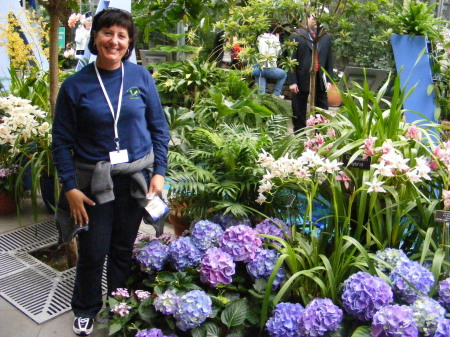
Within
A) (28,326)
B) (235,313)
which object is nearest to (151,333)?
(235,313)

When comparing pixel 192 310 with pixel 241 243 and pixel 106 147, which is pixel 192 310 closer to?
pixel 241 243

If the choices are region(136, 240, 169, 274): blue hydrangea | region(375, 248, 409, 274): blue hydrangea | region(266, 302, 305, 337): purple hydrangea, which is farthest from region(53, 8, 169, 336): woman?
region(375, 248, 409, 274): blue hydrangea

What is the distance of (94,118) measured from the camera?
220 centimetres

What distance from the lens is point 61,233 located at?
2412 millimetres

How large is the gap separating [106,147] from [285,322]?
3.71 feet

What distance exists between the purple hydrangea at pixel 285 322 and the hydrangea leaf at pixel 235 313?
5.7 inches

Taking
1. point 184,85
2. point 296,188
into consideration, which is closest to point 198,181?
point 296,188

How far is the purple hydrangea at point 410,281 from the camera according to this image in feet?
6.91

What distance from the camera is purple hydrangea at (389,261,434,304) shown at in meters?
2.11

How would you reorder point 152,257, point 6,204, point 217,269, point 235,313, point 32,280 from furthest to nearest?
point 6,204
point 32,280
point 152,257
point 217,269
point 235,313

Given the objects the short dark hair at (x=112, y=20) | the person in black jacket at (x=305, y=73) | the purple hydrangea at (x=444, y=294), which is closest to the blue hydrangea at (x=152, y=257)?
the short dark hair at (x=112, y=20)

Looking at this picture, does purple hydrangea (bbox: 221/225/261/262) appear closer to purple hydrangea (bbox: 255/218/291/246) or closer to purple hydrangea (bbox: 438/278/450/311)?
purple hydrangea (bbox: 255/218/291/246)

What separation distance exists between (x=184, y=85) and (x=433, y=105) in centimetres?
282

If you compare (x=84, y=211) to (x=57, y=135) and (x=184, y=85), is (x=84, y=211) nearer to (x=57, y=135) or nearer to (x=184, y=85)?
(x=57, y=135)
